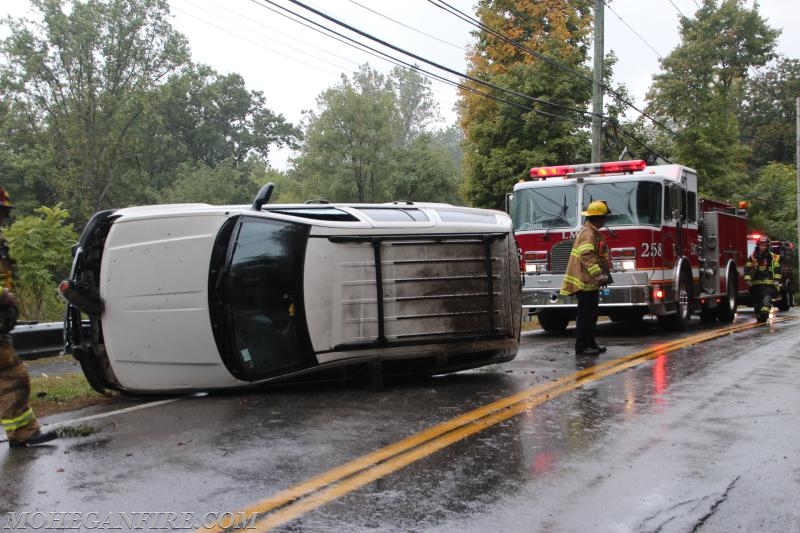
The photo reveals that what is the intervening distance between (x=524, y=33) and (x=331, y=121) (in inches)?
823

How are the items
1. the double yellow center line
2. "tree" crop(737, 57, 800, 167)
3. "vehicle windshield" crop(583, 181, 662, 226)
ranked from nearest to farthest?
the double yellow center line
"vehicle windshield" crop(583, 181, 662, 226)
"tree" crop(737, 57, 800, 167)

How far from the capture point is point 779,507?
4.44 metres

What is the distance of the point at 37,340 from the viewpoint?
460 inches

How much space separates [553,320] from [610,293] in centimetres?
184

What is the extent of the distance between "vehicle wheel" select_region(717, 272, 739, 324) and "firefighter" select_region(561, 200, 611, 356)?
817cm

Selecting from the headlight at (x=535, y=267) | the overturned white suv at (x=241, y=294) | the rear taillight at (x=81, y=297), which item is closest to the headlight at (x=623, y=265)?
the headlight at (x=535, y=267)

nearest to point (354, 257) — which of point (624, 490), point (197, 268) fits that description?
point (197, 268)

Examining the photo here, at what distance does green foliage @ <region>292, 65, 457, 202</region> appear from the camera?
52.8 metres

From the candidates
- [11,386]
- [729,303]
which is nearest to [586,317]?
[11,386]

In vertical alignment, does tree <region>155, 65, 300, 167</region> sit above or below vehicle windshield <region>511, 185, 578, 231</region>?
above

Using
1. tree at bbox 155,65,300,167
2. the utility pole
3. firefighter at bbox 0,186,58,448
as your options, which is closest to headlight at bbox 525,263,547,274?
the utility pole

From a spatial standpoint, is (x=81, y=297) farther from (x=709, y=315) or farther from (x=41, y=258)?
(x=709, y=315)

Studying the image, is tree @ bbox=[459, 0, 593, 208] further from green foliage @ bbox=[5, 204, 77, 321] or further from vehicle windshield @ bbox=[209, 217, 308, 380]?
vehicle windshield @ bbox=[209, 217, 308, 380]

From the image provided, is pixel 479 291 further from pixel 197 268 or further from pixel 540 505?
pixel 540 505
